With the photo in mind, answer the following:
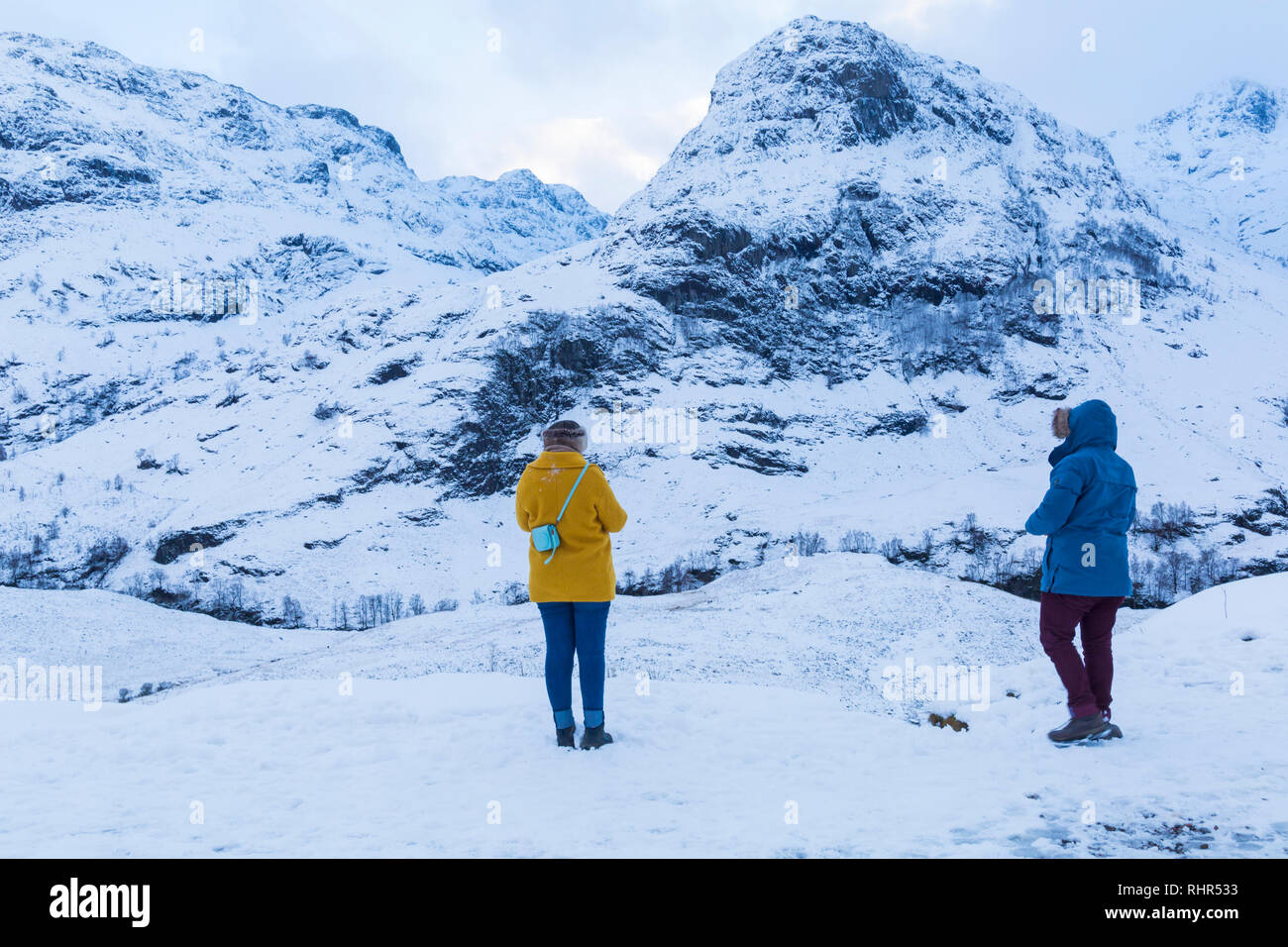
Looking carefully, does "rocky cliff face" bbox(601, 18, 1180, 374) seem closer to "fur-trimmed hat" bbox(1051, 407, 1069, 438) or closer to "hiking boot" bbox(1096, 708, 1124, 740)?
"fur-trimmed hat" bbox(1051, 407, 1069, 438)

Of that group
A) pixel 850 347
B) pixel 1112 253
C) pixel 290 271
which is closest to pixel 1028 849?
pixel 850 347

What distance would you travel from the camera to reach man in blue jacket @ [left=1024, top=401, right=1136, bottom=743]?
6.80 meters

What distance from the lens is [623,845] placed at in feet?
16.1

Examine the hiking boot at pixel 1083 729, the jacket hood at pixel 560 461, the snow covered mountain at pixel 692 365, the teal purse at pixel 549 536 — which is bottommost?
the hiking boot at pixel 1083 729

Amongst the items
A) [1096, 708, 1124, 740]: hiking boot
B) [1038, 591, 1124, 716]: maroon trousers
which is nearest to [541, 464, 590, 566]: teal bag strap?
[1038, 591, 1124, 716]: maroon trousers

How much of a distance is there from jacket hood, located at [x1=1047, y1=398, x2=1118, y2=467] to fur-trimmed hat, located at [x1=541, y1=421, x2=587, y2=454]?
3.99m

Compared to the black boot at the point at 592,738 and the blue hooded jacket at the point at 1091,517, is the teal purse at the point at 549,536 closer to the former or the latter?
the black boot at the point at 592,738

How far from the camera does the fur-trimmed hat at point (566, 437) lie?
277 inches

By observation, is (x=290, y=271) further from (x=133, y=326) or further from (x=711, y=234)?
(x=711, y=234)

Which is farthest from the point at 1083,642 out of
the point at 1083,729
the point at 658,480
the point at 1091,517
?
the point at 658,480

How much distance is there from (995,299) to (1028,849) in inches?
4200

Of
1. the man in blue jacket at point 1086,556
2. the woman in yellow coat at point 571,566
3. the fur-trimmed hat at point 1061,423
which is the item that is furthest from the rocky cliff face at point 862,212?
the woman in yellow coat at point 571,566

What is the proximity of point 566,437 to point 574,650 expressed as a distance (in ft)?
6.04

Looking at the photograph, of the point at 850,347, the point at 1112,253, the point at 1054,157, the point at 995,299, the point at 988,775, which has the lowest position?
the point at 988,775
